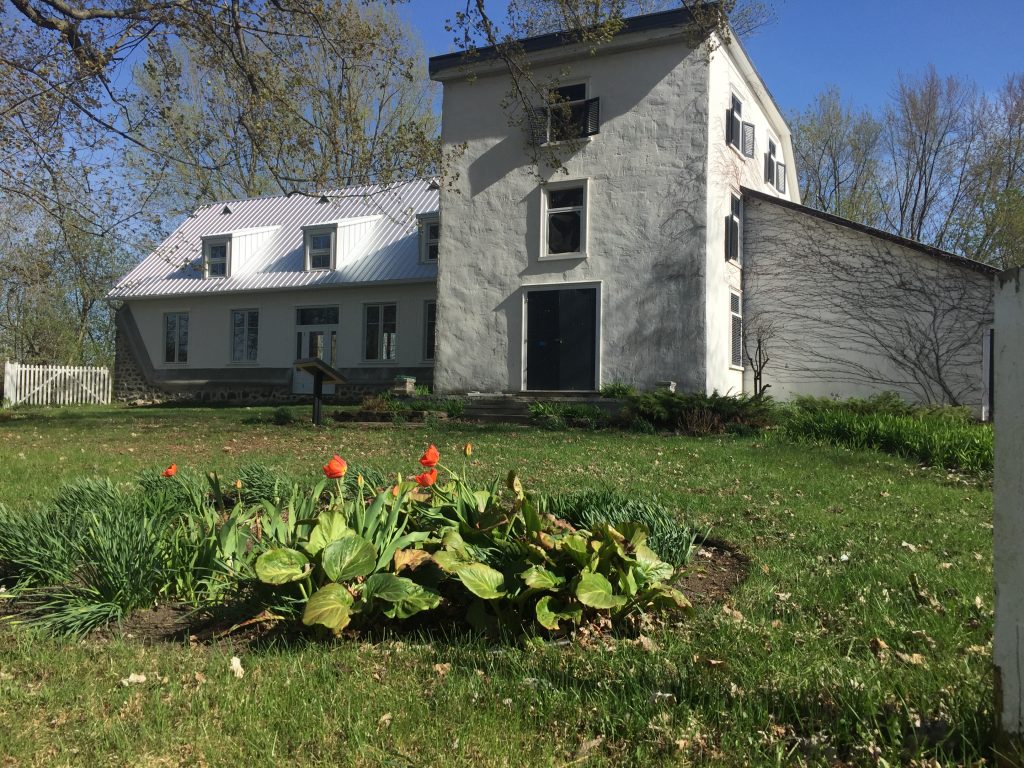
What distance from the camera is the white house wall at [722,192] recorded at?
16.2 m

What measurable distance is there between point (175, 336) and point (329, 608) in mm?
26498

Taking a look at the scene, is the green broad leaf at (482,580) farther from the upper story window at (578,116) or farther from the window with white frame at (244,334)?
the window with white frame at (244,334)

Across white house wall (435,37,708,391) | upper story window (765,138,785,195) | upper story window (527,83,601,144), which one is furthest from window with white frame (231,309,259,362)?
upper story window (765,138,785,195)

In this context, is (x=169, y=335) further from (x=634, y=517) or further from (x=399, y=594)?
(x=399, y=594)

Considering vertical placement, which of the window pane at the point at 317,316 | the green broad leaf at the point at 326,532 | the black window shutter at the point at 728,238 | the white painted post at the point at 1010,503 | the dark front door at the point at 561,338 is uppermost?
the black window shutter at the point at 728,238

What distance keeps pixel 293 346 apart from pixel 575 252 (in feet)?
37.7

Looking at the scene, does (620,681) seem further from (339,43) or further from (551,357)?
(551,357)

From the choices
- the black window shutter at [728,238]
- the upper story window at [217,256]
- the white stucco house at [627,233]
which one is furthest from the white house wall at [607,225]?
the upper story window at [217,256]

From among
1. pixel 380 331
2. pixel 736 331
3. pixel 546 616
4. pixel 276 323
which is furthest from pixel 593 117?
pixel 546 616

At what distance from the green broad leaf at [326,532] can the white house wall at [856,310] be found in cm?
1546

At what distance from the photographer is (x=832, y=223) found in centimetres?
1728

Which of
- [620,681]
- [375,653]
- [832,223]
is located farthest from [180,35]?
[832,223]

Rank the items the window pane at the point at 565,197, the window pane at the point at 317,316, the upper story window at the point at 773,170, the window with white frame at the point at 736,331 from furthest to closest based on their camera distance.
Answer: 1. the window pane at the point at 317,316
2. the upper story window at the point at 773,170
3. the window with white frame at the point at 736,331
4. the window pane at the point at 565,197

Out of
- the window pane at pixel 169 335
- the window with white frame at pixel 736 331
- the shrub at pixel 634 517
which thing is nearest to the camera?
the shrub at pixel 634 517
